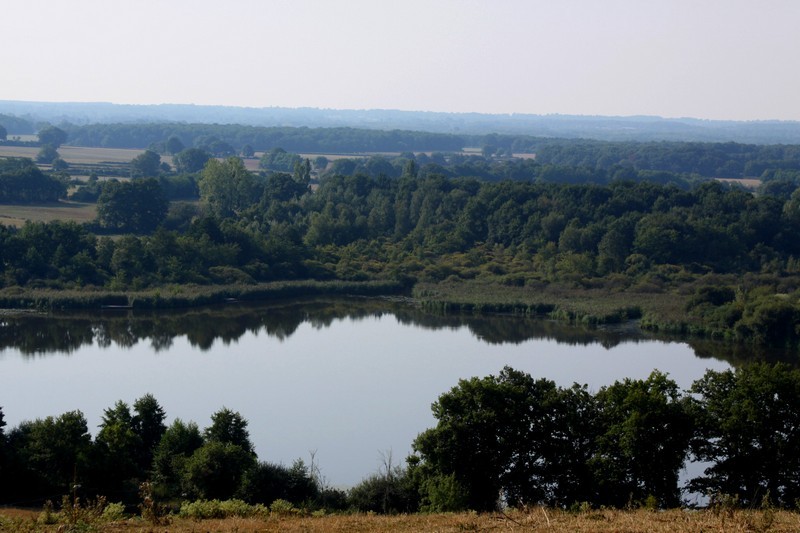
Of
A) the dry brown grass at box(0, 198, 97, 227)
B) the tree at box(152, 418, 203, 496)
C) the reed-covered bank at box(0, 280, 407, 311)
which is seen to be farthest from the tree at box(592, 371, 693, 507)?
the dry brown grass at box(0, 198, 97, 227)

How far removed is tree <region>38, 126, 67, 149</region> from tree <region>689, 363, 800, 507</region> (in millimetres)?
65830

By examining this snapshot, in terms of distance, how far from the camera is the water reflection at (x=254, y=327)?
2222cm

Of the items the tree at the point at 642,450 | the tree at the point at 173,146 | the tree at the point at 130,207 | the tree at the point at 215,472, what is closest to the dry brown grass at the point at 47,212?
the tree at the point at 130,207

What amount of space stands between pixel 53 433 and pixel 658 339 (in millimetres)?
15391

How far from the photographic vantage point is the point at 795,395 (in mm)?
11523

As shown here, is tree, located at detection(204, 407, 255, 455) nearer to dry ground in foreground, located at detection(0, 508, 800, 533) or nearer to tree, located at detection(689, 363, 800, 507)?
dry ground in foreground, located at detection(0, 508, 800, 533)

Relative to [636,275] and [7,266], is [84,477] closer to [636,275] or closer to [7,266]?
[7,266]

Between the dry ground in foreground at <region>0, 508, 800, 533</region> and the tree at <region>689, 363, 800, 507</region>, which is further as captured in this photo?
the tree at <region>689, 363, 800, 507</region>

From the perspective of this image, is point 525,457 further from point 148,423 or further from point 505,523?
point 148,423

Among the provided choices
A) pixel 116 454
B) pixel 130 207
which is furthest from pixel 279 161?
pixel 116 454

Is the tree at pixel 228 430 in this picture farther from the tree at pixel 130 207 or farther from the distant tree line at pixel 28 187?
the distant tree line at pixel 28 187

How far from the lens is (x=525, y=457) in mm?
11477

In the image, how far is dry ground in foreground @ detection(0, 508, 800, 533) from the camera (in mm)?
7531

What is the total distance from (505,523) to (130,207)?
29.1 metres
